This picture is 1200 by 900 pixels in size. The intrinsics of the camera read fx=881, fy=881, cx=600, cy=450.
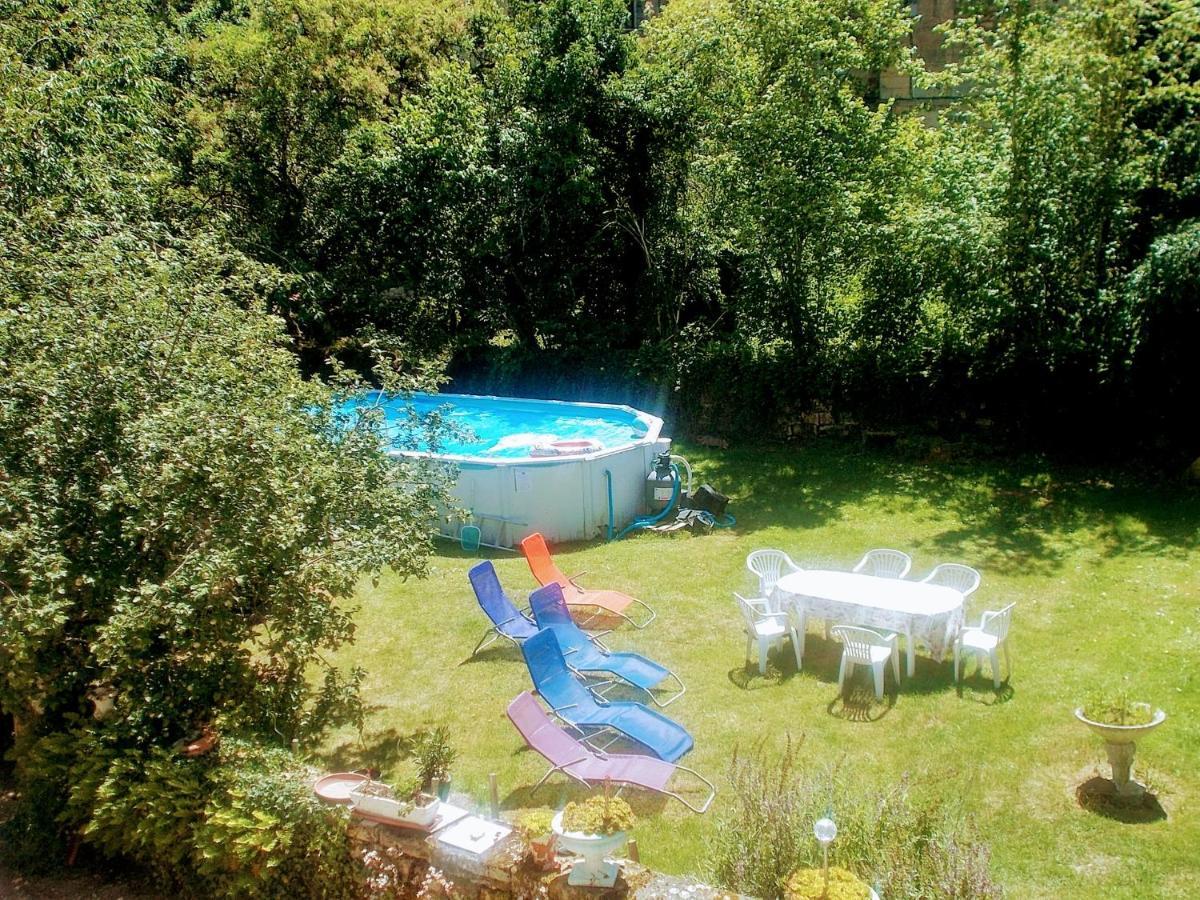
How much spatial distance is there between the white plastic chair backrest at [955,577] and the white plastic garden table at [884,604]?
10.2 inches

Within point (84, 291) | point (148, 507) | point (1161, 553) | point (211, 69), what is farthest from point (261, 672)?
point (211, 69)

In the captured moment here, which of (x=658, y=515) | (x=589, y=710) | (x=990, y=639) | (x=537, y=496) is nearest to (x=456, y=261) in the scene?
(x=537, y=496)

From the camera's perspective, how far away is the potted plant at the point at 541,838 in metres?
5.03

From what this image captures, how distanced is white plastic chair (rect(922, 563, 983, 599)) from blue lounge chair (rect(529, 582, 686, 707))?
3187 millimetres

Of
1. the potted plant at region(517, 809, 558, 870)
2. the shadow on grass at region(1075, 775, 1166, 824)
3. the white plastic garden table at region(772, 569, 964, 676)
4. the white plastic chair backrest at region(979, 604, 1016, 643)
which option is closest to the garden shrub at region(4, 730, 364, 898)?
the potted plant at region(517, 809, 558, 870)

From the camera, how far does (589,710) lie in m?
7.80

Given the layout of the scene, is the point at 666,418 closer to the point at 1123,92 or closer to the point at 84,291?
the point at 1123,92

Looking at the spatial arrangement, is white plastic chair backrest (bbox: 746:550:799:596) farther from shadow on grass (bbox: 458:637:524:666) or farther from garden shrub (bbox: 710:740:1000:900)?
garden shrub (bbox: 710:740:1000:900)

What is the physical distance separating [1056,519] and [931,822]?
353 inches

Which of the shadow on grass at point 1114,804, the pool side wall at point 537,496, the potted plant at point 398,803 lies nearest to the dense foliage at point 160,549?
the potted plant at point 398,803

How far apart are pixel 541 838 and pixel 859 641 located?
4.25 meters

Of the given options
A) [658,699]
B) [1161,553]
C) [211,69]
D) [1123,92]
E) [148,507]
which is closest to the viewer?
[148,507]

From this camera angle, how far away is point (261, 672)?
687 cm

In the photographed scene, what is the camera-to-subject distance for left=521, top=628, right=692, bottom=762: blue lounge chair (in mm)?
7297
